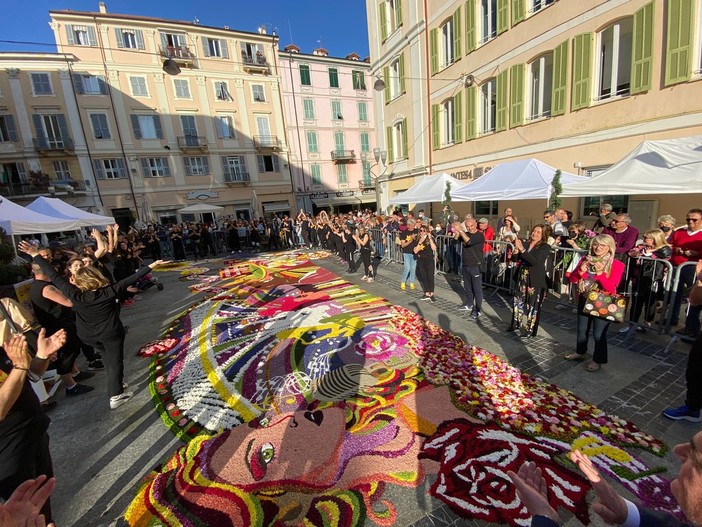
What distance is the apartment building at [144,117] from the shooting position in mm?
23453

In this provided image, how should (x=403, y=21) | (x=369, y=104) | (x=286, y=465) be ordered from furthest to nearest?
(x=369, y=104) < (x=403, y=21) < (x=286, y=465)

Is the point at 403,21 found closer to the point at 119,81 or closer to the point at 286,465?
the point at 286,465

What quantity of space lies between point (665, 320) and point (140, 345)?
896cm

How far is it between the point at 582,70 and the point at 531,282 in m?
8.65

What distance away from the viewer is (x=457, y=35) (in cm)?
1383

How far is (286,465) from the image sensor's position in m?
2.84

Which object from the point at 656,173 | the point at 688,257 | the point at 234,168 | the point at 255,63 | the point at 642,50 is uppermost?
the point at 255,63

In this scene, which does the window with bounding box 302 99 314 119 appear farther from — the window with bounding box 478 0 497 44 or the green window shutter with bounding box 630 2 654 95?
Result: the green window shutter with bounding box 630 2 654 95

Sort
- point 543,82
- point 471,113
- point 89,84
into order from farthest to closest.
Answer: point 89,84, point 471,113, point 543,82

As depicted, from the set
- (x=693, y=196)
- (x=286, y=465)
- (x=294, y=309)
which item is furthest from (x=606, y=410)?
(x=693, y=196)

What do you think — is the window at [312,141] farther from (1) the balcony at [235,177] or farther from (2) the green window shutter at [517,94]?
(2) the green window shutter at [517,94]

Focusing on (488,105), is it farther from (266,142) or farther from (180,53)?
(180,53)

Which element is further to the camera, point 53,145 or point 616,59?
point 53,145

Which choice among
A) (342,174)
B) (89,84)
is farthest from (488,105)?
(89,84)
